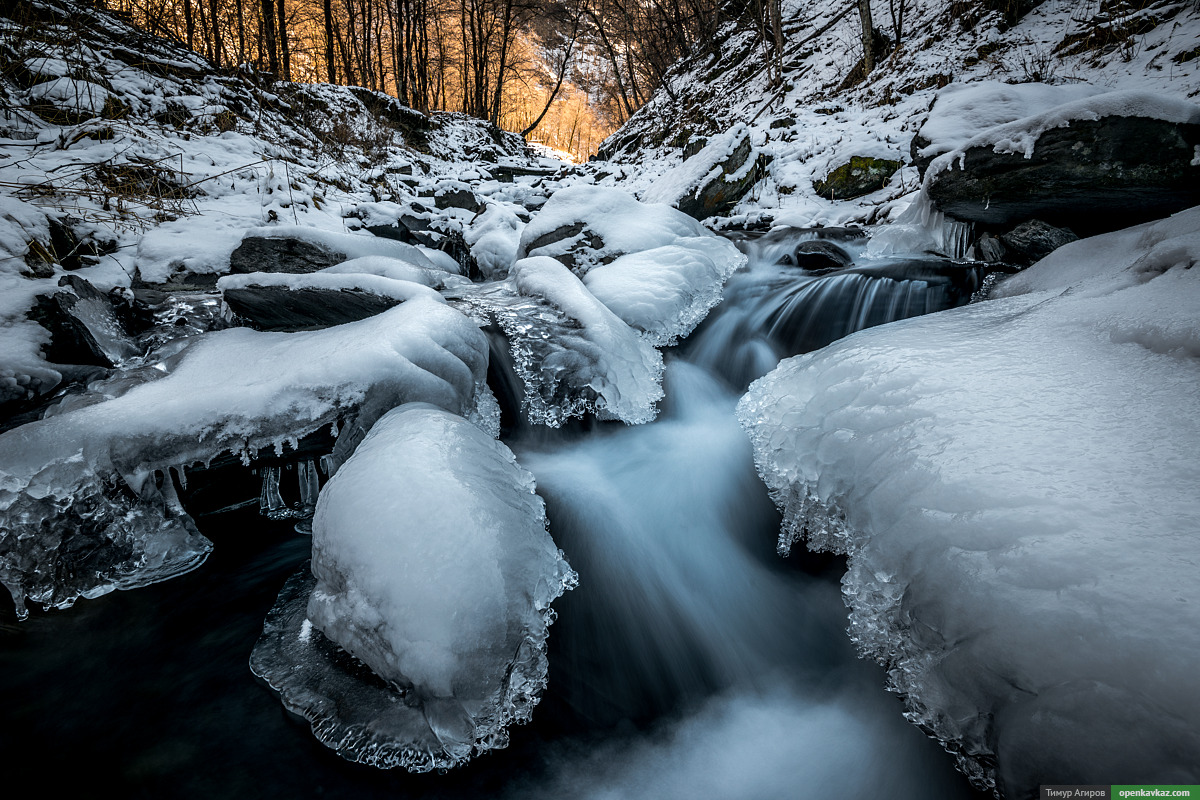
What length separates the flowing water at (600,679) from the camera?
1.22 m

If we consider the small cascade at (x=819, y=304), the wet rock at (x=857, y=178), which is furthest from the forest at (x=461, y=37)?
the small cascade at (x=819, y=304)

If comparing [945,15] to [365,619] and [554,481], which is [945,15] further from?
[365,619]

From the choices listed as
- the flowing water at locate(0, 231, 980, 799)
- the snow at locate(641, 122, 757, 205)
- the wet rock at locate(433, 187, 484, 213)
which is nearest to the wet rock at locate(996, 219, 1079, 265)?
the flowing water at locate(0, 231, 980, 799)

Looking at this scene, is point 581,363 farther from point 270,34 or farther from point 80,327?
point 270,34

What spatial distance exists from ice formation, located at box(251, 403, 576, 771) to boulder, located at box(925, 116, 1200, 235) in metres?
3.62

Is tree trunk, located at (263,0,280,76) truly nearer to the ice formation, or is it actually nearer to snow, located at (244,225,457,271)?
snow, located at (244,225,457,271)

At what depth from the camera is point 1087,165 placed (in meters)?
2.62

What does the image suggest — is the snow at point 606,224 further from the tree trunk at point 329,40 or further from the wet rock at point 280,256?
the tree trunk at point 329,40

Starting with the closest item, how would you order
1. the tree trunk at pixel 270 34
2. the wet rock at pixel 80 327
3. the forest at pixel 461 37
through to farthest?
the wet rock at pixel 80 327
the tree trunk at pixel 270 34
the forest at pixel 461 37

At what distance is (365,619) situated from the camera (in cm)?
120

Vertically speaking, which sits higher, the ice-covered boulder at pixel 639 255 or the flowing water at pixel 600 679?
the ice-covered boulder at pixel 639 255

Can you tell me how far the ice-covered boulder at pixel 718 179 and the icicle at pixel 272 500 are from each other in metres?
5.49

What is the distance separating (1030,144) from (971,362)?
2.35 metres

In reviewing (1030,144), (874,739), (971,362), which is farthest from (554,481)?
(1030,144)
